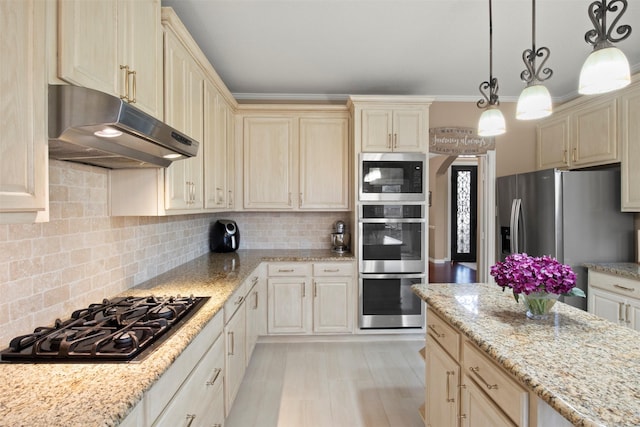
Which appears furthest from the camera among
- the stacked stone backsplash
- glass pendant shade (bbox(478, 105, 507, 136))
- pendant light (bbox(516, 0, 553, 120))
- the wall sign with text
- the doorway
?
the doorway

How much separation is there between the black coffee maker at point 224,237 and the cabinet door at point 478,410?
2.61m

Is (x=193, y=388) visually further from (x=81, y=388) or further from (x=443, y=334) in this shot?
(x=443, y=334)

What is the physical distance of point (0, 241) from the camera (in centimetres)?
113

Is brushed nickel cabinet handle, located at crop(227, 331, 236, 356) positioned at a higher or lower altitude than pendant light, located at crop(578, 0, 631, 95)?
lower

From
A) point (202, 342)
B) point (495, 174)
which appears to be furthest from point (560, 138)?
point (202, 342)

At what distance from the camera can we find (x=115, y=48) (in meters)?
1.31

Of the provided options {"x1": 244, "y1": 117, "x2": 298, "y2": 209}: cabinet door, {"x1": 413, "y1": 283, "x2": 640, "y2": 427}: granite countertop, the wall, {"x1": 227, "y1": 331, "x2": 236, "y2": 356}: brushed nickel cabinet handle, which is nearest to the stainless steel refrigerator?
the wall

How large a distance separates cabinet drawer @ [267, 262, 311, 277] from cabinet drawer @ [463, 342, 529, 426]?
198 centimetres

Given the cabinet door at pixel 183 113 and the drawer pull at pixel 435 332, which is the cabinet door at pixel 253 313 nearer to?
the cabinet door at pixel 183 113

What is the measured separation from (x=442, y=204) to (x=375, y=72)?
5344mm

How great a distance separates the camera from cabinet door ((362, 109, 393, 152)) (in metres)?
3.19

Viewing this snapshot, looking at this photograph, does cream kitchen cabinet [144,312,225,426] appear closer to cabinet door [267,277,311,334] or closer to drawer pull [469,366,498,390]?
drawer pull [469,366,498,390]

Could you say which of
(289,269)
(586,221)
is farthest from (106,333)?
(586,221)

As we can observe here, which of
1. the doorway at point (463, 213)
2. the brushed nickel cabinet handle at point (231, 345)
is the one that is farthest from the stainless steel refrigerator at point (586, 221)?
the doorway at point (463, 213)
